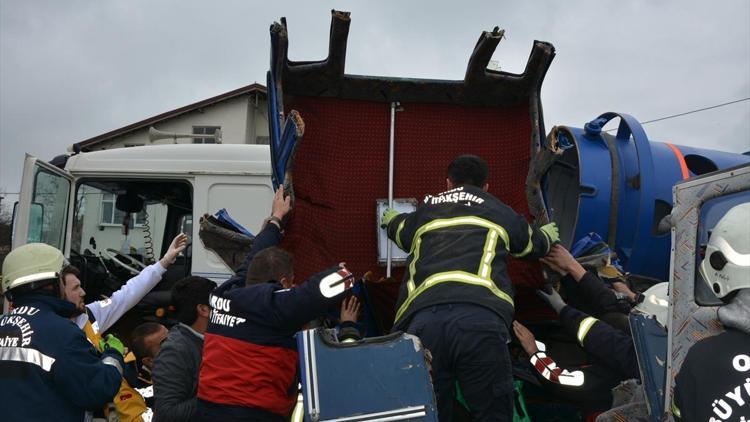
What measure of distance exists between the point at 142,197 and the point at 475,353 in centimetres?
398

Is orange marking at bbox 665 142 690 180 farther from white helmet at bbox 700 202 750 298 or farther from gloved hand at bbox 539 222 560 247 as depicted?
white helmet at bbox 700 202 750 298

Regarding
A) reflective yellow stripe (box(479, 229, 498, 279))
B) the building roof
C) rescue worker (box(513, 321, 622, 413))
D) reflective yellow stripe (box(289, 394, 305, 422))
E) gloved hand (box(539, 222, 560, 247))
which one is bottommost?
reflective yellow stripe (box(289, 394, 305, 422))

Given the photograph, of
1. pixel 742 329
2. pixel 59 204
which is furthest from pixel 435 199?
pixel 59 204

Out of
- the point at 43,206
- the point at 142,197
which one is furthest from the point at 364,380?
the point at 142,197

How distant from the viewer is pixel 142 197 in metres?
6.11

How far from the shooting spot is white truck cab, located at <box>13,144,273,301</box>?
18.6ft

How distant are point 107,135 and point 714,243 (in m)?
20.1

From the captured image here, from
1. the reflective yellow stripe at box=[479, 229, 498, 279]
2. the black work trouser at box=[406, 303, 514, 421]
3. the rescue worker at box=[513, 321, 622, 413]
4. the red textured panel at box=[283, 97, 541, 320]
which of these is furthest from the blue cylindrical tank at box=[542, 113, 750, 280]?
the black work trouser at box=[406, 303, 514, 421]

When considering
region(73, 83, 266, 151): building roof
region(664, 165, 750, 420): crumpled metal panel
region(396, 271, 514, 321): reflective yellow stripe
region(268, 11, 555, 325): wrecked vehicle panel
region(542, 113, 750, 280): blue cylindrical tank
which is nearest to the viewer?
region(664, 165, 750, 420): crumpled metal panel

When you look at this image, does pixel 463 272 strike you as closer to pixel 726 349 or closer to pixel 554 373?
pixel 554 373

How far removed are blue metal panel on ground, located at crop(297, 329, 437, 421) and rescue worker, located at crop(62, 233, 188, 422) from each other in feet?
3.87

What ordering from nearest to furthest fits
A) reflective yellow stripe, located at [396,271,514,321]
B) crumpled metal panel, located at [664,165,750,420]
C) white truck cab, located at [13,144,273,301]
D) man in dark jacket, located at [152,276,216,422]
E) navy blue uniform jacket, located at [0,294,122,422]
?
crumpled metal panel, located at [664,165,750,420]
navy blue uniform jacket, located at [0,294,122,422]
reflective yellow stripe, located at [396,271,514,321]
man in dark jacket, located at [152,276,216,422]
white truck cab, located at [13,144,273,301]

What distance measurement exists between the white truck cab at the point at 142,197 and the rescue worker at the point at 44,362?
8.38ft

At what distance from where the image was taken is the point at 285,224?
4141 mm
